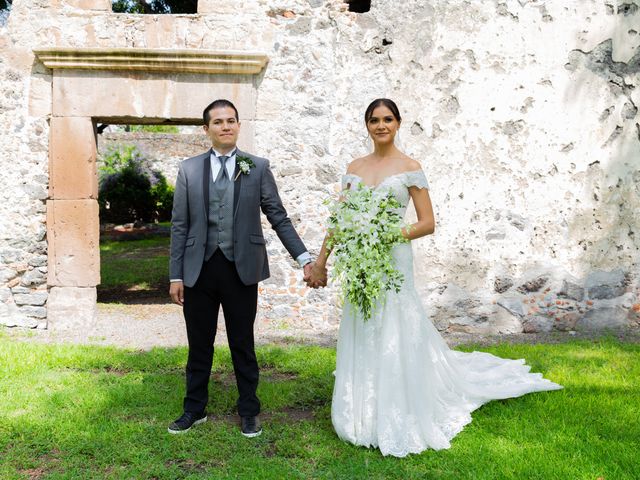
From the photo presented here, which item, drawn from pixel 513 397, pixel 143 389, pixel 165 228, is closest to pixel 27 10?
pixel 143 389

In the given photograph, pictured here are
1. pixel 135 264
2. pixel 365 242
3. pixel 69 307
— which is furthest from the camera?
pixel 135 264

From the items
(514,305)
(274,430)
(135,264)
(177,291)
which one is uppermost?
(177,291)

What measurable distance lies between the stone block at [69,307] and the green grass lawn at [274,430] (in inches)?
52.0

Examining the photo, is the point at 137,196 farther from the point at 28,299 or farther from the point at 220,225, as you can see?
the point at 220,225

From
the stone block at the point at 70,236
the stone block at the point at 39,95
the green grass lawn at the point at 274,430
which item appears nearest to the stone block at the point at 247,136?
the stone block at the point at 70,236

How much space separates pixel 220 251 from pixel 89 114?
366cm

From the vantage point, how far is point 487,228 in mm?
6516

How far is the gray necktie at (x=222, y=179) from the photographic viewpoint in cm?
364

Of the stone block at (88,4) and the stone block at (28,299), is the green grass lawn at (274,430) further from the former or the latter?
the stone block at (88,4)

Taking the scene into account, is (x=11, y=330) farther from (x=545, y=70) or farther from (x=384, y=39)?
(x=545, y=70)

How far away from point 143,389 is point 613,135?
17.3 ft

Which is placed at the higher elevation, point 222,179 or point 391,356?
point 222,179

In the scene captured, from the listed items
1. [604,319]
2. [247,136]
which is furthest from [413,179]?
[604,319]

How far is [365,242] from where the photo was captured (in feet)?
11.2
